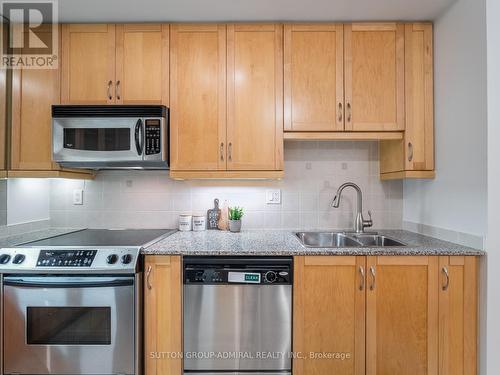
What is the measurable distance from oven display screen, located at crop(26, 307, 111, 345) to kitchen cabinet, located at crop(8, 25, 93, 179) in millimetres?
889

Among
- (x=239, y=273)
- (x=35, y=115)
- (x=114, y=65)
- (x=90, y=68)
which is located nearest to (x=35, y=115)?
(x=35, y=115)

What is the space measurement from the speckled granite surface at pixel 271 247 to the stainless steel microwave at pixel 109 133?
0.57 meters

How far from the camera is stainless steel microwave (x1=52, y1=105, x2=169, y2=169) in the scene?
6.35 ft

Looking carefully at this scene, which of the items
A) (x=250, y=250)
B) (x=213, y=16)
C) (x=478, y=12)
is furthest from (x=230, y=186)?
(x=478, y=12)

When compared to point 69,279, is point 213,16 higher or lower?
higher

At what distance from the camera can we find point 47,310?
64.8 inches

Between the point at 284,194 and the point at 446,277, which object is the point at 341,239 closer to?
the point at 284,194

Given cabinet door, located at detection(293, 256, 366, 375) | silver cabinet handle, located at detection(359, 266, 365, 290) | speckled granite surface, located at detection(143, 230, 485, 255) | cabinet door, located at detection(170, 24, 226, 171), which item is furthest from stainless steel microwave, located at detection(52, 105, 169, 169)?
silver cabinet handle, located at detection(359, 266, 365, 290)

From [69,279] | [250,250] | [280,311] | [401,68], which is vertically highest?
[401,68]

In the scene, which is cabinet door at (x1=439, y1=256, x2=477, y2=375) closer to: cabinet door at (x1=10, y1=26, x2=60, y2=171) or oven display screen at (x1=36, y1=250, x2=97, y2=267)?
oven display screen at (x1=36, y1=250, x2=97, y2=267)

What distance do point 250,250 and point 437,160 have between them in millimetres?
1359

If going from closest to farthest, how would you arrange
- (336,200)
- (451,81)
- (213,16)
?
(451,81) < (213,16) < (336,200)

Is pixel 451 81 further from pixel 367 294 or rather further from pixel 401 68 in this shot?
pixel 367 294

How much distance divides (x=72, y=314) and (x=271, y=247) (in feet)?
3.72
